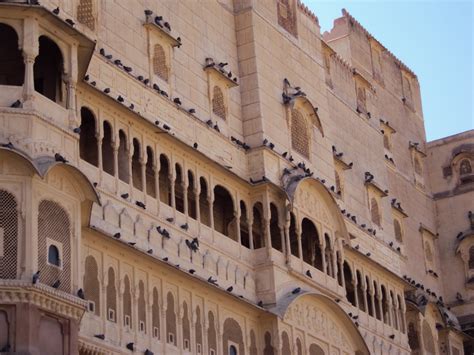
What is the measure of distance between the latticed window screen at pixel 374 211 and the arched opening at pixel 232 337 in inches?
380

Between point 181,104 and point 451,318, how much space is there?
15472mm

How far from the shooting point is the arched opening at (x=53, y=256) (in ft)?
65.5

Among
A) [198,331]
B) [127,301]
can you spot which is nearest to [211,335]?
[198,331]

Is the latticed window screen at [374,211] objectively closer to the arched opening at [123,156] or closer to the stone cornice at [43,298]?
the arched opening at [123,156]

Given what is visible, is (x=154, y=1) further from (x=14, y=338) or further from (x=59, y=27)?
(x=14, y=338)

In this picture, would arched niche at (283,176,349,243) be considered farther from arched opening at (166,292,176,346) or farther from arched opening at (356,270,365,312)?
arched opening at (166,292,176,346)

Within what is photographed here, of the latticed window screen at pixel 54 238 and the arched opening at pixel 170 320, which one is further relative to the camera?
the arched opening at pixel 170 320

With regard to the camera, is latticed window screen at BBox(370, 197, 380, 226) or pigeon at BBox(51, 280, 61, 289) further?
latticed window screen at BBox(370, 197, 380, 226)

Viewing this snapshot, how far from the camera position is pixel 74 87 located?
21.8 metres

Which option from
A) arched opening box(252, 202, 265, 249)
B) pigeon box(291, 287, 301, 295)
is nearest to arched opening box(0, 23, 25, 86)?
arched opening box(252, 202, 265, 249)

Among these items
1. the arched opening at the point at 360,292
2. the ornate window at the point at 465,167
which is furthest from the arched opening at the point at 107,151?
the ornate window at the point at 465,167

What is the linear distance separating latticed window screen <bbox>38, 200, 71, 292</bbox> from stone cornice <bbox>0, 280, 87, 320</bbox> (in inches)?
8.6

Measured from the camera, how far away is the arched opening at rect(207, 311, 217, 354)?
25.0 m

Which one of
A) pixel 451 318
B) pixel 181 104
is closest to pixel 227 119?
pixel 181 104
